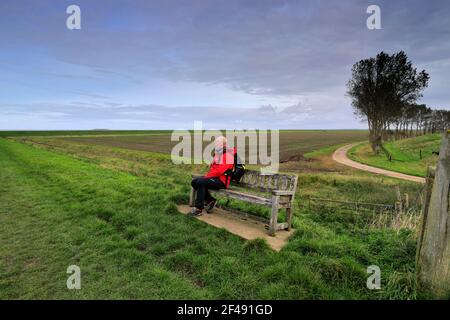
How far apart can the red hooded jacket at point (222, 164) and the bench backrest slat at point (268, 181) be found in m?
0.61

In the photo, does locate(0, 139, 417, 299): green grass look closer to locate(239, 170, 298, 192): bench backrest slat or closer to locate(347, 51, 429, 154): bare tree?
locate(239, 170, 298, 192): bench backrest slat

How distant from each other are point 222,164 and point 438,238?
420cm

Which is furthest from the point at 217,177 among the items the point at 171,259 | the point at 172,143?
the point at 172,143

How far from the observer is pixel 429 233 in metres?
3.41

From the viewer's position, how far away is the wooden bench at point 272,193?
555 cm

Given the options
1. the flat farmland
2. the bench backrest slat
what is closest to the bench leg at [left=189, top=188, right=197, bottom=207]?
the bench backrest slat

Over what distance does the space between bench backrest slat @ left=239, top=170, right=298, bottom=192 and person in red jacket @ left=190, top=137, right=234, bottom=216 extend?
61cm

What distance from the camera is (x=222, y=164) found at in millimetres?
6656

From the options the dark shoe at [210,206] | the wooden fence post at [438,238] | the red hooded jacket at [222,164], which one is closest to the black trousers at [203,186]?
the red hooded jacket at [222,164]

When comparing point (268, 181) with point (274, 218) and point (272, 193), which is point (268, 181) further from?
point (274, 218)

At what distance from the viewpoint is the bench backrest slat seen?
244 inches
